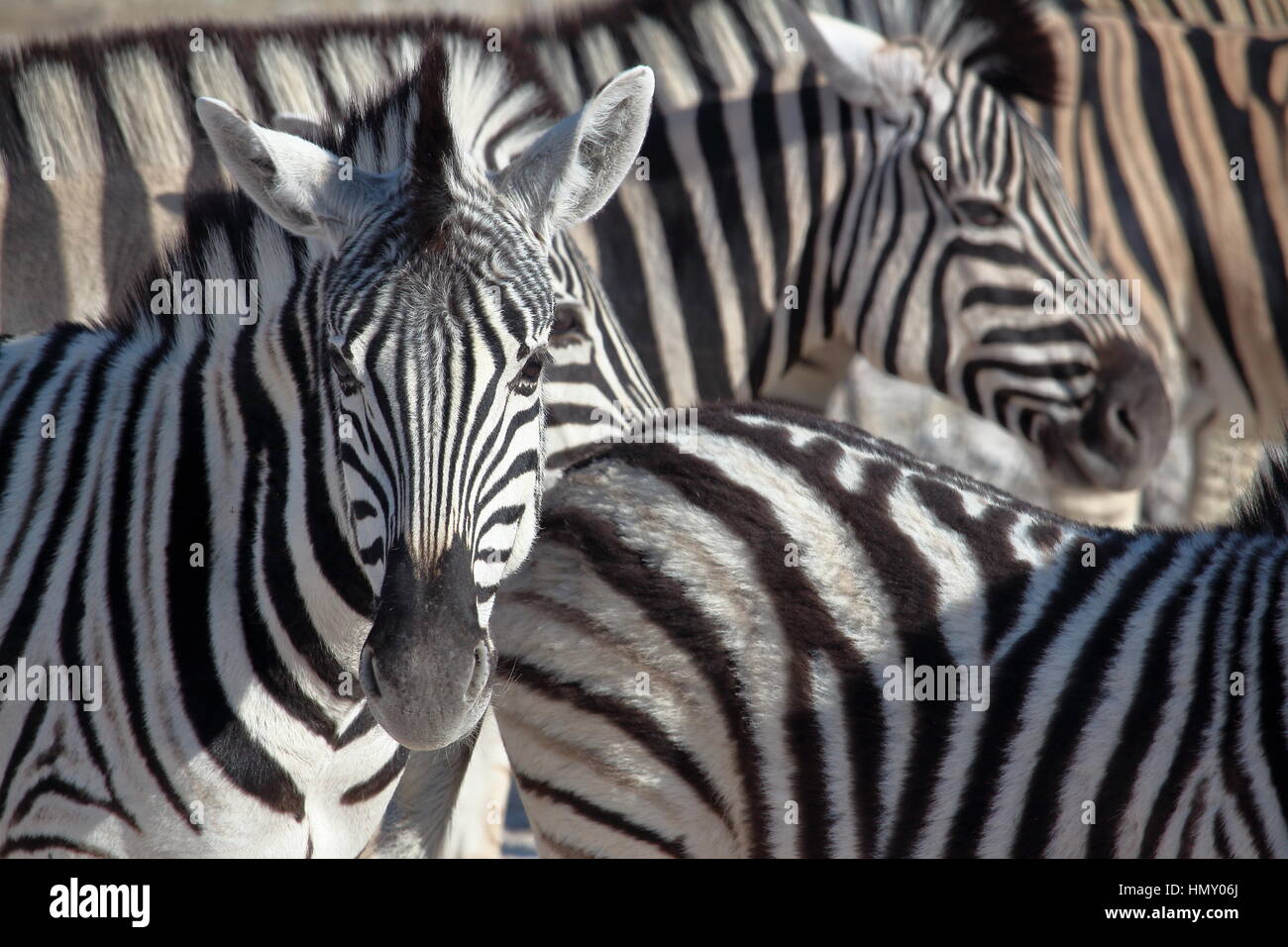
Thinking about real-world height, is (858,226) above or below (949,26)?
below

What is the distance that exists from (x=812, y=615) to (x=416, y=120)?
146 cm

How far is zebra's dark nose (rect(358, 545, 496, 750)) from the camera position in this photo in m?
2.70

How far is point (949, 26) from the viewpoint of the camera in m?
6.09

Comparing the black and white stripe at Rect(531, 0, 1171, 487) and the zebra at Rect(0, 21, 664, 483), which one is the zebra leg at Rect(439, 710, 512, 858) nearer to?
the zebra at Rect(0, 21, 664, 483)

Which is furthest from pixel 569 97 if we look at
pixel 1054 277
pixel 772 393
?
pixel 1054 277

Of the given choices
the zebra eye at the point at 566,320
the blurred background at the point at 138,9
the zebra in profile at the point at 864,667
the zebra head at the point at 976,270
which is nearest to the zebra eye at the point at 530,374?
the zebra in profile at the point at 864,667

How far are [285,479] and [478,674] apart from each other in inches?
29.3

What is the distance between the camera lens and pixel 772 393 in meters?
6.41

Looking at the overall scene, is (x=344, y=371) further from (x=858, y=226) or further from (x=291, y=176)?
(x=858, y=226)

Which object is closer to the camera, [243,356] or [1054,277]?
[243,356]

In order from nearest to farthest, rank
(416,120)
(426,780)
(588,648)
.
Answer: (416,120), (588,648), (426,780)

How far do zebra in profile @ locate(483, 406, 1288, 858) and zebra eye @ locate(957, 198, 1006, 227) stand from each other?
256 cm

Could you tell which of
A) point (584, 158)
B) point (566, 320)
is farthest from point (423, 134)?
point (566, 320)

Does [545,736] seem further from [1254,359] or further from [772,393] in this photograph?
[1254,359]
